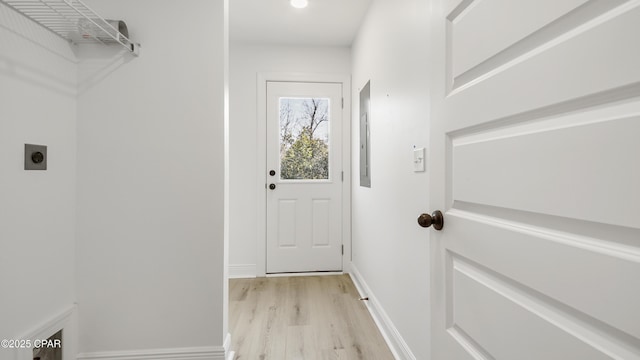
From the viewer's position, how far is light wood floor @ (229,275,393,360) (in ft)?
5.99

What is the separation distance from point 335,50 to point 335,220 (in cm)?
182

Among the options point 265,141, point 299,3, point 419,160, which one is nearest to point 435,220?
point 419,160

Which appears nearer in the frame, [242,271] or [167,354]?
[167,354]

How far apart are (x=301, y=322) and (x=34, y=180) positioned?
1.74 m

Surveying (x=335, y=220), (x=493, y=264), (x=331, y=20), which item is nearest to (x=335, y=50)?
(x=331, y=20)

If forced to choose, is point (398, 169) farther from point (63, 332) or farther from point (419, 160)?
point (63, 332)

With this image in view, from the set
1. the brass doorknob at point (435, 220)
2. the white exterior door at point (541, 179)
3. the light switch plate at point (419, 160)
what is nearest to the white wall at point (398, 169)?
the light switch plate at point (419, 160)

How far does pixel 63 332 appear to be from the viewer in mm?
1472

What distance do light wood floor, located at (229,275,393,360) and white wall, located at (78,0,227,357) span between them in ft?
1.40

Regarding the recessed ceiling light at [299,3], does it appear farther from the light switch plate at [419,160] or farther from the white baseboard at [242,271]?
the white baseboard at [242,271]

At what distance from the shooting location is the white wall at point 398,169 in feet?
4.66

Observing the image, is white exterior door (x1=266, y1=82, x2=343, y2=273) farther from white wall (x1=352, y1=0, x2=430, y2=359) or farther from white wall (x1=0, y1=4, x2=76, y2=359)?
white wall (x1=0, y1=4, x2=76, y2=359)

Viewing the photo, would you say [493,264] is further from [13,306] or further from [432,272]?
[13,306]

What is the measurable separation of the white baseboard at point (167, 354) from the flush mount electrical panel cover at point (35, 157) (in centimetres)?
99
